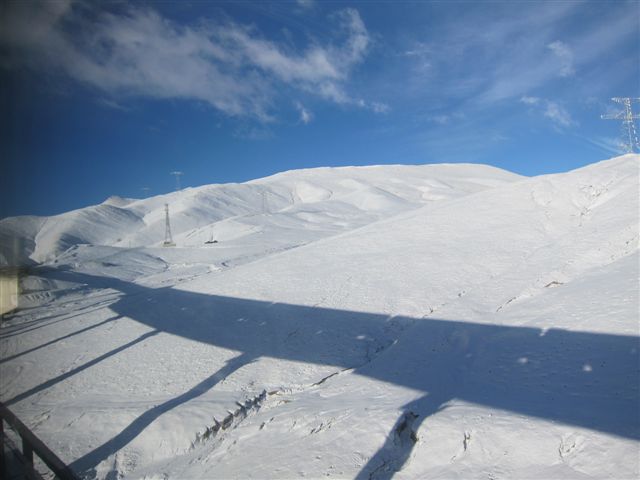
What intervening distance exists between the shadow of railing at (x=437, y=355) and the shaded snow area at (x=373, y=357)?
0.05m

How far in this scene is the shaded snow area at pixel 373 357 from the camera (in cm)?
524

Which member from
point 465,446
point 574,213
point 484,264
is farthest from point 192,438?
point 574,213

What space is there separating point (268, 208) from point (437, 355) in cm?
8259

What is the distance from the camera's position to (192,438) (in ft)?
21.4

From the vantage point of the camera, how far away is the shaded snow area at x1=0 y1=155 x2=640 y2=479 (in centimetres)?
524

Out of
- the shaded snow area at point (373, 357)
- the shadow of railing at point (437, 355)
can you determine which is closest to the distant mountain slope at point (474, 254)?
the shaded snow area at point (373, 357)

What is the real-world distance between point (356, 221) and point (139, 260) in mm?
30223

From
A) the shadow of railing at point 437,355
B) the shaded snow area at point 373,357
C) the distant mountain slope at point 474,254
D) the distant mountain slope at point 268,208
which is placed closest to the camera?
the shaded snow area at point 373,357

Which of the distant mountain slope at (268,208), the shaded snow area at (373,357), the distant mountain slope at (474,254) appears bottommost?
the shaded snow area at (373,357)

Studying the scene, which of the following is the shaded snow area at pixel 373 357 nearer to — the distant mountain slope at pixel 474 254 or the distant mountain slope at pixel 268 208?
the distant mountain slope at pixel 474 254

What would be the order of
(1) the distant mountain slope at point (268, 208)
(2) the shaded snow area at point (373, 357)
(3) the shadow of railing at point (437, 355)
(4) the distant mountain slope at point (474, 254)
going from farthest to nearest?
(1) the distant mountain slope at point (268, 208) < (4) the distant mountain slope at point (474, 254) < (3) the shadow of railing at point (437, 355) < (2) the shaded snow area at point (373, 357)

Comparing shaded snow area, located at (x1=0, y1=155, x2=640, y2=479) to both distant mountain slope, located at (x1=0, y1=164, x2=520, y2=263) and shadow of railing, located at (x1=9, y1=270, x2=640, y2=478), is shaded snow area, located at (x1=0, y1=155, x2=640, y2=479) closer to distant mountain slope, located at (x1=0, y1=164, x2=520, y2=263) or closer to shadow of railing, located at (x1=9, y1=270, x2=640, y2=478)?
shadow of railing, located at (x1=9, y1=270, x2=640, y2=478)

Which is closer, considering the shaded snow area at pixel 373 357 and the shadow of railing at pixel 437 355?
the shaded snow area at pixel 373 357

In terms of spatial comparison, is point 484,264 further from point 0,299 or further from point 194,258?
point 194,258
